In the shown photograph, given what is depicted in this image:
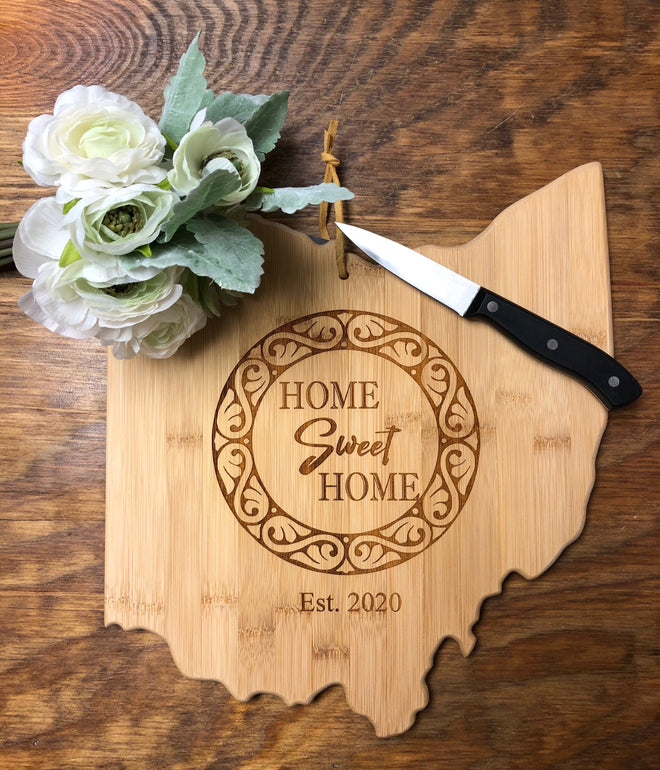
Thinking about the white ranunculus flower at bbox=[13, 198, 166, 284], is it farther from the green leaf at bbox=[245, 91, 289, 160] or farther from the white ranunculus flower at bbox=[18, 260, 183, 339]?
the green leaf at bbox=[245, 91, 289, 160]

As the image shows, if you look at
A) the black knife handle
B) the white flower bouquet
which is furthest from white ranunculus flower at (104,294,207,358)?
the black knife handle

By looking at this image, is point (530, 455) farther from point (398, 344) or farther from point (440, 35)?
point (440, 35)

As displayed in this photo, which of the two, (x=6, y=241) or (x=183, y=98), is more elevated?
(x=183, y=98)

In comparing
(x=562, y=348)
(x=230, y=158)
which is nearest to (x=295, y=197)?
(x=230, y=158)

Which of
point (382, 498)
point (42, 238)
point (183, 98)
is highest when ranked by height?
point (183, 98)

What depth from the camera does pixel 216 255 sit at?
0.61m

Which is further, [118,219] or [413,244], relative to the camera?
[413,244]

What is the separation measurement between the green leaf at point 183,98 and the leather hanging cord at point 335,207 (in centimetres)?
14

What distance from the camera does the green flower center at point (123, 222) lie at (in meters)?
0.60

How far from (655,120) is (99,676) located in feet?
2.89

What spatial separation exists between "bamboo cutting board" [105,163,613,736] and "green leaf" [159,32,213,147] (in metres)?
0.14

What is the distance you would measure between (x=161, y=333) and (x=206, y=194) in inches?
5.9

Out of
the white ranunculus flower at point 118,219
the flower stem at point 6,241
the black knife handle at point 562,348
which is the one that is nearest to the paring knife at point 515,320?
the black knife handle at point 562,348

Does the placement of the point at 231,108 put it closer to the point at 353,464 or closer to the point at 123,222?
the point at 123,222
